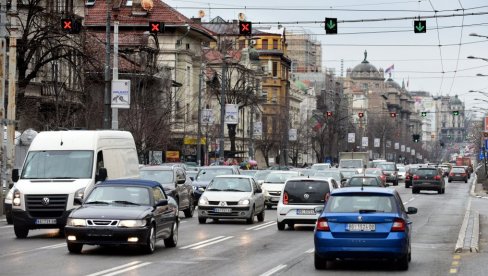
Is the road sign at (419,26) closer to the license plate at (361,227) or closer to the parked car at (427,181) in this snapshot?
the license plate at (361,227)

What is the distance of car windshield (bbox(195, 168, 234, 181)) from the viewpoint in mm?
43594

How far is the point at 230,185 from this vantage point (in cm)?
3306

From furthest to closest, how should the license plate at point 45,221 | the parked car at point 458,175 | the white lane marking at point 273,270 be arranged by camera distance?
the parked car at point 458,175 → the license plate at point 45,221 → the white lane marking at point 273,270

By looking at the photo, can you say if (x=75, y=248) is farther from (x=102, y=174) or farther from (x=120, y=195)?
(x=102, y=174)

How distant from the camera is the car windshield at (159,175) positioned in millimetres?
34906

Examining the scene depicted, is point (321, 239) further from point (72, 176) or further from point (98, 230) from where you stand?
point (72, 176)

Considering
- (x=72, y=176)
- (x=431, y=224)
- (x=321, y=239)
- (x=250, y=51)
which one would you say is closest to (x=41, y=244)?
(x=72, y=176)

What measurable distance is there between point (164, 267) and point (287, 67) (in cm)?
13247

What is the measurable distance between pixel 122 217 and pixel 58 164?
6849mm

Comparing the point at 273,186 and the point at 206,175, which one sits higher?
the point at 206,175

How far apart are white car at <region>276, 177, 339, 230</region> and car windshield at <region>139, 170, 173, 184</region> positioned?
6046mm

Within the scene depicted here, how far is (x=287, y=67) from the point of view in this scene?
150000mm

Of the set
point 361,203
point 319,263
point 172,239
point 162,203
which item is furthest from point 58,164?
point 361,203

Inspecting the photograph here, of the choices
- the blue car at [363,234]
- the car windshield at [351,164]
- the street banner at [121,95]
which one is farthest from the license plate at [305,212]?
the car windshield at [351,164]
